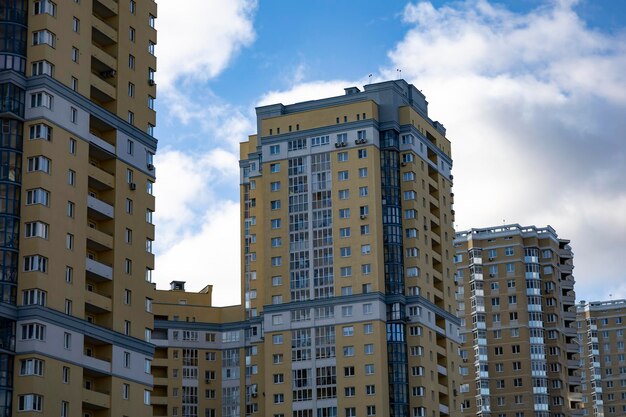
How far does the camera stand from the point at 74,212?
77438 millimetres

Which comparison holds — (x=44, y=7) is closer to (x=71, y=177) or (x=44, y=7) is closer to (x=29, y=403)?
(x=71, y=177)

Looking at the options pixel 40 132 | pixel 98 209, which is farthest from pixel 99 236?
pixel 40 132

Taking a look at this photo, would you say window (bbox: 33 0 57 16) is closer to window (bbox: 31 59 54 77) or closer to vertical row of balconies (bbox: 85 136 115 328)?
window (bbox: 31 59 54 77)

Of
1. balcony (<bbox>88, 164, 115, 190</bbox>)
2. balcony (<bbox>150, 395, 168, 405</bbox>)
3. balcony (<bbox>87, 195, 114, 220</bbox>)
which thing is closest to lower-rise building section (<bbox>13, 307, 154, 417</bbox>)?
balcony (<bbox>87, 195, 114, 220</bbox>)

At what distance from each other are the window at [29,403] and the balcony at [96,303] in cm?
860

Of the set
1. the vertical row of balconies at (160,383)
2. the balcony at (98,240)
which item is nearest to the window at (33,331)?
the balcony at (98,240)

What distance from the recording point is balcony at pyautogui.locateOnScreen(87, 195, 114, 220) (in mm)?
79938

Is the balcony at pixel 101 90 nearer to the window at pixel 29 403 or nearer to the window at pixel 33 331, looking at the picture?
the window at pixel 33 331

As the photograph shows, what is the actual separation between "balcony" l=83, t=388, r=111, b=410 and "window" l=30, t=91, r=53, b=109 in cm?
1880

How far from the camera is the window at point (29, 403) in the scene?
2776 inches

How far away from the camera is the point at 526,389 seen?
16425cm

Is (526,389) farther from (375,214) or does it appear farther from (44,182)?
(44,182)

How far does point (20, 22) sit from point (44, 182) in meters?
11.6

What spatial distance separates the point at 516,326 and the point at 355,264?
5138 centimetres
